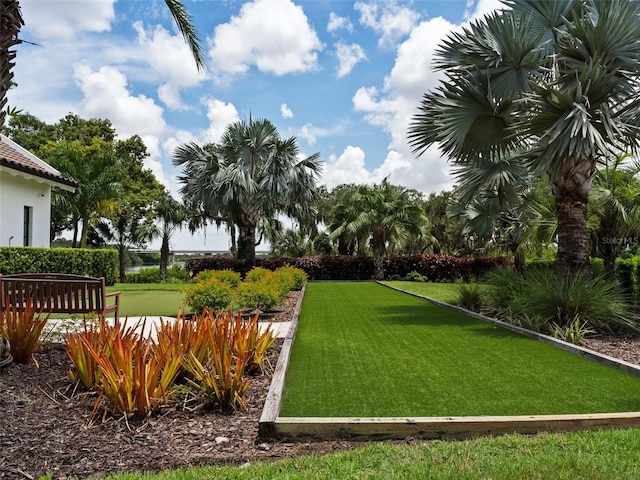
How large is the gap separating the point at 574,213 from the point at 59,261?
15.0 m

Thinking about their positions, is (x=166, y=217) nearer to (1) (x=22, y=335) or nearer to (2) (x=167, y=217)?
(2) (x=167, y=217)

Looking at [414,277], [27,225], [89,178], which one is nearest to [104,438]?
[27,225]

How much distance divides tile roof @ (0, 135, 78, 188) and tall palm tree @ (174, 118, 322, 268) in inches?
231

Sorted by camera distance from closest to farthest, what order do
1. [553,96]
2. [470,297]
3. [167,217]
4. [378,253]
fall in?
[553,96], [470,297], [378,253], [167,217]

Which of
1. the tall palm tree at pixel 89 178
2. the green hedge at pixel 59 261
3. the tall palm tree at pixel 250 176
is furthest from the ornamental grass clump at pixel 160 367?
the tall palm tree at pixel 89 178

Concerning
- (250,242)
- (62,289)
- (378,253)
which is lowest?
(62,289)

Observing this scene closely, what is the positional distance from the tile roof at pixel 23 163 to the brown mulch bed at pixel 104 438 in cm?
1173

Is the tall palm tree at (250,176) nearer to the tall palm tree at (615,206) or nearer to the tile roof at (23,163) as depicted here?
the tile roof at (23,163)

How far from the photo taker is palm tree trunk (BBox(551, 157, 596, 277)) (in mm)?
9258

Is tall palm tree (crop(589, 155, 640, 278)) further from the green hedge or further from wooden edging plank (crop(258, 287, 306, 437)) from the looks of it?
the green hedge

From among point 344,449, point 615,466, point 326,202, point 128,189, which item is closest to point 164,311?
point 344,449

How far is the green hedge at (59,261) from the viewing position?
1330cm

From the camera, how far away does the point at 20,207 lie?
50.7 feet

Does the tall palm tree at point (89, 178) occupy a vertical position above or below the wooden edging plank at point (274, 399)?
above
